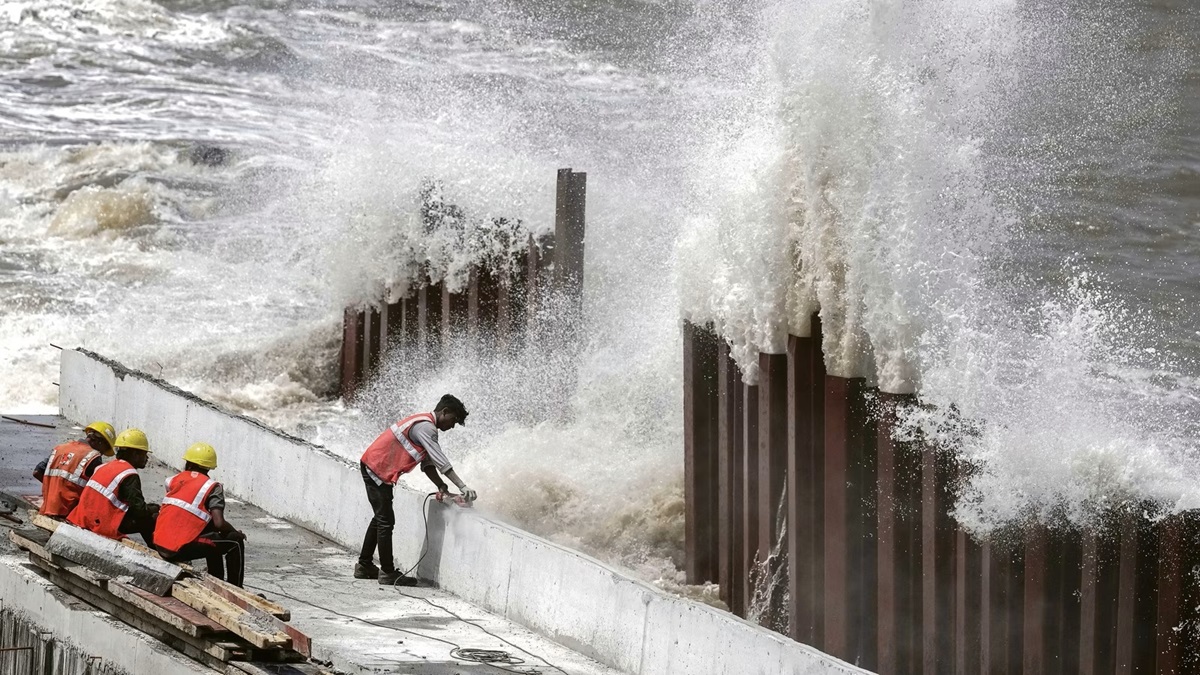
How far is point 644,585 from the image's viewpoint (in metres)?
9.56

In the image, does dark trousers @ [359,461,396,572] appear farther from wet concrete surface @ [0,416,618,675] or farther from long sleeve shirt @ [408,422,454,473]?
long sleeve shirt @ [408,422,454,473]

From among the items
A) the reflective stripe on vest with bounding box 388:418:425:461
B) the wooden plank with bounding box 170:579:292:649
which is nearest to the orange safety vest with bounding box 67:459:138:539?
the wooden plank with bounding box 170:579:292:649

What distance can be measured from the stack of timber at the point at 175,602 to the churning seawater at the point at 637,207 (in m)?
3.67

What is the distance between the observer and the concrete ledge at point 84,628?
9367 mm

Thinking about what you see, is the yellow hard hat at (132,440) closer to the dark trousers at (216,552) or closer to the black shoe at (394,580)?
the dark trousers at (216,552)

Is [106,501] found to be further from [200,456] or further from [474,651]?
[474,651]

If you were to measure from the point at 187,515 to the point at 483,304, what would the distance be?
22.8 feet

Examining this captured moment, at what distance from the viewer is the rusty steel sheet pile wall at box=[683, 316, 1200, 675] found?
8.27 meters

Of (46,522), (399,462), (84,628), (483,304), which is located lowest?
(84,628)

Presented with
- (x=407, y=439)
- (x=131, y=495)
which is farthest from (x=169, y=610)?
(x=407, y=439)

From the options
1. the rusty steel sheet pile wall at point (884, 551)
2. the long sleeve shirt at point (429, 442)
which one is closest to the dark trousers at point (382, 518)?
the long sleeve shirt at point (429, 442)

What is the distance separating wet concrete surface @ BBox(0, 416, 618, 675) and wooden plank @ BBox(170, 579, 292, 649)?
38cm

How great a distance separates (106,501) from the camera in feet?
34.8

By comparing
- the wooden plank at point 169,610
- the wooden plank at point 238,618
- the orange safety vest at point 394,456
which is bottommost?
the wooden plank at point 169,610
